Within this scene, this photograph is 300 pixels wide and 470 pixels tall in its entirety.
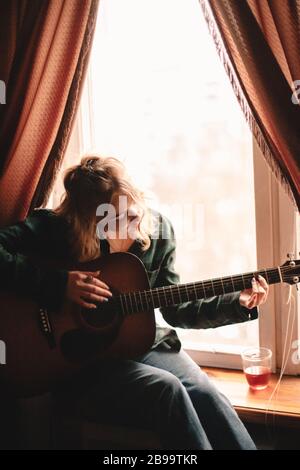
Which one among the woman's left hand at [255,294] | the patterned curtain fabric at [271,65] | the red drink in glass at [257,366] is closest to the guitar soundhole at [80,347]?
the woman's left hand at [255,294]

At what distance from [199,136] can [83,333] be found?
0.74 metres

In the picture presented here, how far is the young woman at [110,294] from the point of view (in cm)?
124

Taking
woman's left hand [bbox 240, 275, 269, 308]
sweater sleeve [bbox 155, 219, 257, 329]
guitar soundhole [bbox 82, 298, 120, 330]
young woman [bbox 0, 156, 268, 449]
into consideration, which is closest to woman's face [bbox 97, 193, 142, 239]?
young woman [bbox 0, 156, 268, 449]

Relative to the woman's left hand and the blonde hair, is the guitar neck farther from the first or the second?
the blonde hair

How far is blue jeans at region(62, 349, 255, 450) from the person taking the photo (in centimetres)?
121

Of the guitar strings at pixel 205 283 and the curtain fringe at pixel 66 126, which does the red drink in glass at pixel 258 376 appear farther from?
the curtain fringe at pixel 66 126

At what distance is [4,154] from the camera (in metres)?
1.60

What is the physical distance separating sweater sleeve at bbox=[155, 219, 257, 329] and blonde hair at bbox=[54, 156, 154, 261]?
0.09m

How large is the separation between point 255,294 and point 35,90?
3.01ft

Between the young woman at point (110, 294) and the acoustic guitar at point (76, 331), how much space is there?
34mm

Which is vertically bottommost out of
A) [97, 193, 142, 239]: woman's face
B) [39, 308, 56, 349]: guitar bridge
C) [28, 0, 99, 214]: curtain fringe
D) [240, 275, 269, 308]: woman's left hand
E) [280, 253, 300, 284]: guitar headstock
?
[39, 308, 56, 349]: guitar bridge

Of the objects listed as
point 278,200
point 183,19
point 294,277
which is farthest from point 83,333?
point 183,19

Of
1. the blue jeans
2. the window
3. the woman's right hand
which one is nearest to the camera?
the blue jeans
